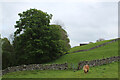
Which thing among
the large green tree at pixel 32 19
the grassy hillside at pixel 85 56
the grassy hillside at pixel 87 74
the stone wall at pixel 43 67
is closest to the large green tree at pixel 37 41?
the large green tree at pixel 32 19

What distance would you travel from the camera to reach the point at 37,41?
109ft

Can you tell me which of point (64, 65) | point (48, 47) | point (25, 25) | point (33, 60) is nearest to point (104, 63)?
point (64, 65)

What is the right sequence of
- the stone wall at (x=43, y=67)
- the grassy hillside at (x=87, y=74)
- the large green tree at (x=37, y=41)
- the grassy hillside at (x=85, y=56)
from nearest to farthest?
the grassy hillside at (x=87, y=74) < the stone wall at (x=43, y=67) < the large green tree at (x=37, y=41) < the grassy hillside at (x=85, y=56)

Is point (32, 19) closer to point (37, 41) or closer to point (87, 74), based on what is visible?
point (37, 41)

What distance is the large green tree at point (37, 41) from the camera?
33438 mm

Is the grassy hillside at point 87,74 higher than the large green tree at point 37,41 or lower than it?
lower

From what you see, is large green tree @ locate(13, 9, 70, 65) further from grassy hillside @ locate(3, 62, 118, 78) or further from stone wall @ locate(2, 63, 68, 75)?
grassy hillside @ locate(3, 62, 118, 78)

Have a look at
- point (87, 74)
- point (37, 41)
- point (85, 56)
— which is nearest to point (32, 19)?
point (37, 41)

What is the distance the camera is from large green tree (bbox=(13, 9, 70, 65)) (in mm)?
33438

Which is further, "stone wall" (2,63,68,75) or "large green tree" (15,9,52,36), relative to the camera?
"large green tree" (15,9,52,36)

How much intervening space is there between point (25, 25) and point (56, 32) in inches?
301

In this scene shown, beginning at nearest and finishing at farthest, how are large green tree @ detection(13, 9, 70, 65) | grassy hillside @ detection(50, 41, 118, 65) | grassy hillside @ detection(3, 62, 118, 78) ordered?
1. grassy hillside @ detection(3, 62, 118, 78)
2. large green tree @ detection(13, 9, 70, 65)
3. grassy hillside @ detection(50, 41, 118, 65)

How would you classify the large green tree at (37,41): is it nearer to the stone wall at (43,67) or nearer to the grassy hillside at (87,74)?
the stone wall at (43,67)

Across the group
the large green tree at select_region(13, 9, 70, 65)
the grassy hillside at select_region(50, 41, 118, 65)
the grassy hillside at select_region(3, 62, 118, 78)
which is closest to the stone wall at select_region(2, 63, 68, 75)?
the grassy hillside at select_region(3, 62, 118, 78)
